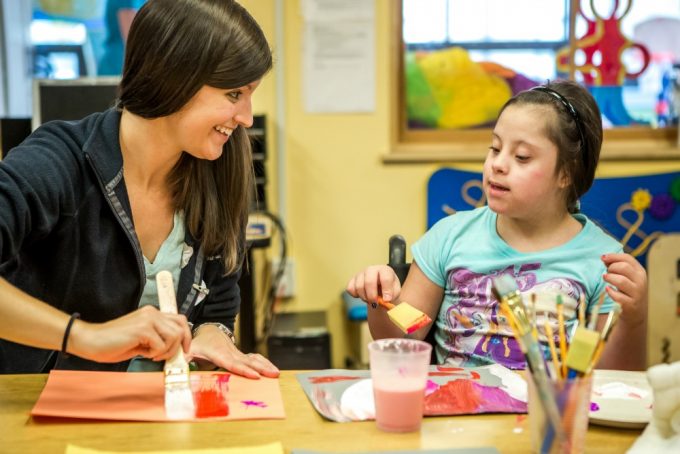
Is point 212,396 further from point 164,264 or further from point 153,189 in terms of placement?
point 153,189

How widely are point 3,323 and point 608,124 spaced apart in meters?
2.64

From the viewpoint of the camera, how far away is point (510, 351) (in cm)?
143

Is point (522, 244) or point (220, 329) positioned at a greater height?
point (522, 244)

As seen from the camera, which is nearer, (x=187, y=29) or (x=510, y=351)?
(x=187, y=29)

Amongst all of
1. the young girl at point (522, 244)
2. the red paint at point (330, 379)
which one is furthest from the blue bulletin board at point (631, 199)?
the red paint at point (330, 379)

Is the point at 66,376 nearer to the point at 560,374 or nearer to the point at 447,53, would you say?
the point at 560,374

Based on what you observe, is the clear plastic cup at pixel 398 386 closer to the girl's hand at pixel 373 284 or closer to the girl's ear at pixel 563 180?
the girl's hand at pixel 373 284

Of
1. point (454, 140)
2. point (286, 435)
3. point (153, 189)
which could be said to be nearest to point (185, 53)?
point (153, 189)

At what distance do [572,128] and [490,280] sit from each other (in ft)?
1.04

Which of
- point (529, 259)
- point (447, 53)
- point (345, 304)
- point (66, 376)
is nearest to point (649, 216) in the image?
point (447, 53)

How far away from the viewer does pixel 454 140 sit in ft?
10.4

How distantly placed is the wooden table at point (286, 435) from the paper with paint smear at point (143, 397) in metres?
0.02

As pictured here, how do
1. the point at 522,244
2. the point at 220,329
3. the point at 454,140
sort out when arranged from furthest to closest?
the point at 454,140, the point at 522,244, the point at 220,329

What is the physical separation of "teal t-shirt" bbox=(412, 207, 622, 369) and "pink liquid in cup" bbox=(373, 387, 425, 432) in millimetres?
442
